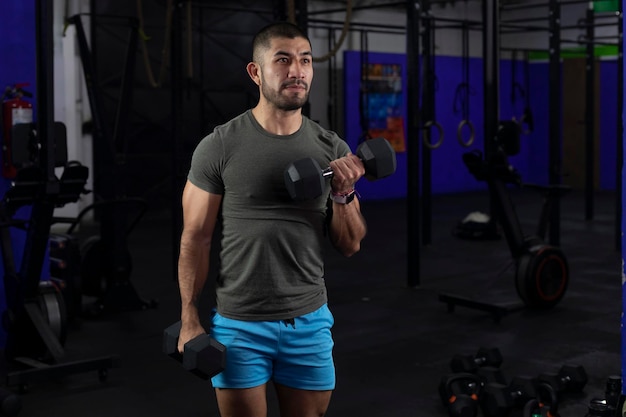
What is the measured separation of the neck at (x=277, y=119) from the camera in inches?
71.2

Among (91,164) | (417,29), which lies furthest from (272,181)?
(91,164)

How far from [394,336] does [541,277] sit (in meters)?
1.01

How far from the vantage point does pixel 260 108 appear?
1.83 metres

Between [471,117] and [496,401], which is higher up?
[471,117]

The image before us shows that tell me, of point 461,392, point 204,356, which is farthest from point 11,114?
point 204,356

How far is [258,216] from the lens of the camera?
71.2 inches

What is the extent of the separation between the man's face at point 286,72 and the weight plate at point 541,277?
10.7ft

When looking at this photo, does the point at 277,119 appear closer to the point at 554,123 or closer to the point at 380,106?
the point at 554,123

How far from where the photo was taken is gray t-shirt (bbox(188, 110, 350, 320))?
180 centimetres

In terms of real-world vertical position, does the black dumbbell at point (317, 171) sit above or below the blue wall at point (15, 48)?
below

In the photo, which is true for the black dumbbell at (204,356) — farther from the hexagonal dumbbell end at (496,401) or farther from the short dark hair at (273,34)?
the hexagonal dumbbell end at (496,401)

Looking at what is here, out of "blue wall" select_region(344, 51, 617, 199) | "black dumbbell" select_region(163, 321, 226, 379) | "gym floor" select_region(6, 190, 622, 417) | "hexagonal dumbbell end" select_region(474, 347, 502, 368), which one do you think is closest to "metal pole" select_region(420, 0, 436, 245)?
"gym floor" select_region(6, 190, 622, 417)

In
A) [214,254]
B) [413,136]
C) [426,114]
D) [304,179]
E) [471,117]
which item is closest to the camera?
[304,179]

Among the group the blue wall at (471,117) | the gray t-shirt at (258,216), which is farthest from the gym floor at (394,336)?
the blue wall at (471,117)
